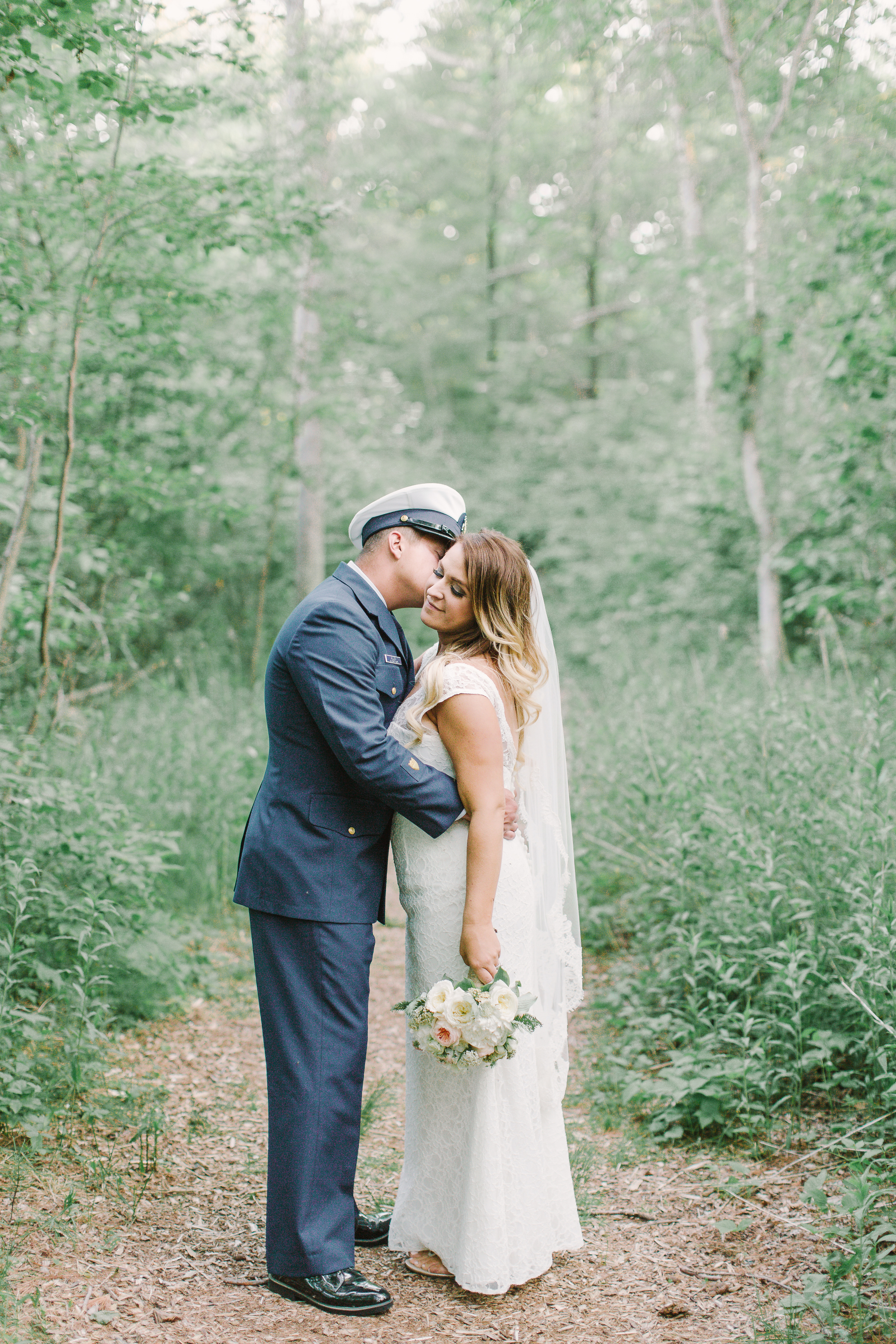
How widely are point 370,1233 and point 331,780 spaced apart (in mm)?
1503

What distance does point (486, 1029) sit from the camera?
2705 millimetres

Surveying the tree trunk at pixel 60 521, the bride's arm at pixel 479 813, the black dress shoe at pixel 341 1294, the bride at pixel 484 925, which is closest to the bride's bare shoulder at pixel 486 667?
the bride at pixel 484 925

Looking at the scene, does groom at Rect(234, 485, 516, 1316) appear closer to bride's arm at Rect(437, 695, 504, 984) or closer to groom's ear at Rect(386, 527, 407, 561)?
bride's arm at Rect(437, 695, 504, 984)

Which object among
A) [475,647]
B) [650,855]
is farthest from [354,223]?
[475,647]

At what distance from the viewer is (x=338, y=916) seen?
287 cm

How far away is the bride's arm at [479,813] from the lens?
2846mm

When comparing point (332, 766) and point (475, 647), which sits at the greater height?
point (475, 647)

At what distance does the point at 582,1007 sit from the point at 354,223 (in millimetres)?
11157

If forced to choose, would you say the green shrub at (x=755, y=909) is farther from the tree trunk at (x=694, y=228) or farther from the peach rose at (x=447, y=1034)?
the tree trunk at (x=694, y=228)

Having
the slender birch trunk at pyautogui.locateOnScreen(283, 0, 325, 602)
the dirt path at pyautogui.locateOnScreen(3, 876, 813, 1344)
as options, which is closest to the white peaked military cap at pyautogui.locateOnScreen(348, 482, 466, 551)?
the dirt path at pyautogui.locateOnScreen(3, 876, 813, 1344)

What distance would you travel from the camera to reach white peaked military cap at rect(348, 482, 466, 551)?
10.3 feet

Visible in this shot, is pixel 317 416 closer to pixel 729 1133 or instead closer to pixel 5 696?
pixel 5 696

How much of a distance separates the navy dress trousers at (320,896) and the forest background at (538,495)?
121 centimetres

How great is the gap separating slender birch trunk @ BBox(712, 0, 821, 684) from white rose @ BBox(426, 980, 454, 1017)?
5.61 m
